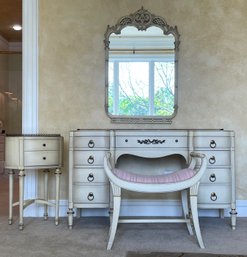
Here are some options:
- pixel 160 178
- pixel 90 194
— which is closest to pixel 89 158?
pixel 90 194

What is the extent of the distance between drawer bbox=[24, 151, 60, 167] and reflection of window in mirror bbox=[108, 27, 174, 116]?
0.69 metres

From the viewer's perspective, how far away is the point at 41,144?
8.74 feet

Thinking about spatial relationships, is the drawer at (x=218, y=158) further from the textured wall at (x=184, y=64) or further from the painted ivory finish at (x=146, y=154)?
the textured wall at (x=184, y=64)

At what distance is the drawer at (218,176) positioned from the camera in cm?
270

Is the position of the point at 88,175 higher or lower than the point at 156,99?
Result: lower

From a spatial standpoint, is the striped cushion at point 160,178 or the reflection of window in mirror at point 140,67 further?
the reflection of window in mirror at point 140,67

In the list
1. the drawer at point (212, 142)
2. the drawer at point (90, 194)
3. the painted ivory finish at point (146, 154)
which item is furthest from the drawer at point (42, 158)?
the drawer at point (212, 142)

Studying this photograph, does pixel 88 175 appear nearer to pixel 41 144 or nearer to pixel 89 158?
pixel 89 158

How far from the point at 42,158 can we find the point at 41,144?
0.36 ft

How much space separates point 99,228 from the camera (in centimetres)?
270

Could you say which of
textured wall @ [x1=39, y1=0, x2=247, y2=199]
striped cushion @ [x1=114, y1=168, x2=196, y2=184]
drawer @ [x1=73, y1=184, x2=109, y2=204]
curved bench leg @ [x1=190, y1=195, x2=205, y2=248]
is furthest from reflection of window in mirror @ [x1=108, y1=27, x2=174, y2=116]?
curved bench leg @ [x1=190, y1=195, x2=205, y2=248]

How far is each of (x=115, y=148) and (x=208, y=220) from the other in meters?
1.05

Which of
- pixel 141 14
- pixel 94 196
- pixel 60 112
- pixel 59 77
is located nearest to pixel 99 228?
pixel 94 196

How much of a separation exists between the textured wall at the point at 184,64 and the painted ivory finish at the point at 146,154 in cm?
44
